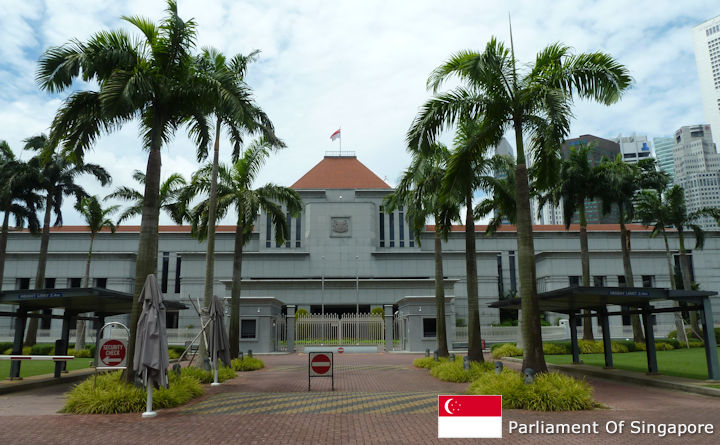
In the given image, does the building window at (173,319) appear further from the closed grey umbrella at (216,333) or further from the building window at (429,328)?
the closed grey umbrella at (216,333)

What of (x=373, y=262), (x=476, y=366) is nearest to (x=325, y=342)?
(x=373, y=262)

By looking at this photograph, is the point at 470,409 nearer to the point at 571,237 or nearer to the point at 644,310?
the point at 644,310

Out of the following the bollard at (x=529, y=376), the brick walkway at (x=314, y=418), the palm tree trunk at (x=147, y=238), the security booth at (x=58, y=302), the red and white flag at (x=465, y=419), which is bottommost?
the brick walkway at (x=314, y=418)

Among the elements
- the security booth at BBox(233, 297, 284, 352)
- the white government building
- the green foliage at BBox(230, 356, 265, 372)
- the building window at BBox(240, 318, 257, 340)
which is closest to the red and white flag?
the green foliage at BBox(230, 356, 265, 372)

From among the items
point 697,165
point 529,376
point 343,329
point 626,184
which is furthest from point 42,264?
point 697,165

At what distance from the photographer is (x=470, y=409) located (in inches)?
372

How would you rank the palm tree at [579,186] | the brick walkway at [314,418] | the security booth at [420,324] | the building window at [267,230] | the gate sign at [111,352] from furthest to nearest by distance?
the building window at [267,230], the security booth at [420,324], the palm tree at [579,186], the gate sign at [111,352], the brick walkway at [314,418]

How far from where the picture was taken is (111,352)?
12.2 meters

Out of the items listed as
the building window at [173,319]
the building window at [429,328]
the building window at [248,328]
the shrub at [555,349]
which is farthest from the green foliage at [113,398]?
the building window at [173,319]

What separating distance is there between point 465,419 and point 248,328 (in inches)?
1157

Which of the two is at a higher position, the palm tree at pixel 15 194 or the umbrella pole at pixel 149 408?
the palm tree at pixel 15 194

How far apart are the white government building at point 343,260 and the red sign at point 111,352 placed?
35.7m

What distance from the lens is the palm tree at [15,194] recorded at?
31.7 m

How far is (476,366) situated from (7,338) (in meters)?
48.7
